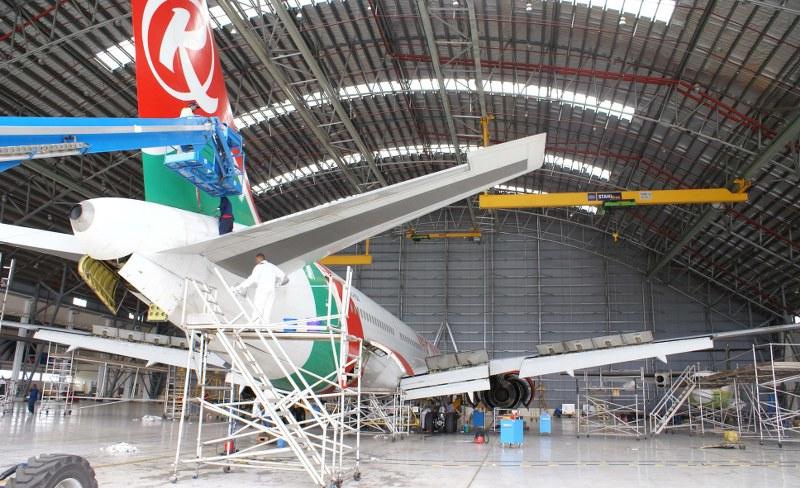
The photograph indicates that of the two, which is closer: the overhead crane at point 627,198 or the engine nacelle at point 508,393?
the engine nacelle at point 508,393

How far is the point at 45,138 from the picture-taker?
4.67 m

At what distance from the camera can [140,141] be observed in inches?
228

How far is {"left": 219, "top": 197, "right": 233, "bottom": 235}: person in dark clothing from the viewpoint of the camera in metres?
8.35

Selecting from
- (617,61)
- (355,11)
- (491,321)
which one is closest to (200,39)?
(355,11)

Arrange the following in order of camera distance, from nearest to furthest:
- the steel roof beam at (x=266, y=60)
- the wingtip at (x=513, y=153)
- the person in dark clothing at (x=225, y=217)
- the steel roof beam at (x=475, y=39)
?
the wingtip at (x=513, y=153)
the person in dark clothing at (x=225, y=217)
the steel roof beam at (x=266, y=60)
the steel roof beam at (x=475, y=39)

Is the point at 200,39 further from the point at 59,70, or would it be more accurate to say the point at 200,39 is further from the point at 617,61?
the point at 617,61

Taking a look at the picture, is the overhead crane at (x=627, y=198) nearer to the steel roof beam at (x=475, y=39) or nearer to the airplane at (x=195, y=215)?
the steel roof beam at (x=475, y=39)

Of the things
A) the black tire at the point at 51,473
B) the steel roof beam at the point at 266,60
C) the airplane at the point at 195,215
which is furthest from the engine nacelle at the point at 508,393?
the black tire at the point at 51,473

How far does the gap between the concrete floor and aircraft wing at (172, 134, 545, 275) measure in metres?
2.85

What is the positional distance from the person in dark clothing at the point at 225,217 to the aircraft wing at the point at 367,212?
2.57ft

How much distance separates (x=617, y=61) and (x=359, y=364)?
19835mm

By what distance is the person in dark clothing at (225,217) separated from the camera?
8.35 m

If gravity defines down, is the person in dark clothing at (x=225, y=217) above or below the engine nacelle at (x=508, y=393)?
above

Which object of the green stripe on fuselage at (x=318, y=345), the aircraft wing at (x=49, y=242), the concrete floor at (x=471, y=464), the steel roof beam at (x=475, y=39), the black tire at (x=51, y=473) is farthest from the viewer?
the steel roof beam at (x=475, y=39)
